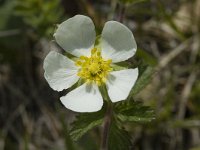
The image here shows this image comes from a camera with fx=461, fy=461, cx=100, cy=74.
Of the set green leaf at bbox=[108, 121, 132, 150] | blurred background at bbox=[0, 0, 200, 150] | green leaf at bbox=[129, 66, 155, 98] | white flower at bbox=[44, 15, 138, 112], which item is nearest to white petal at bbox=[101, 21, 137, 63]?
white flower at bbox=[44, 15, 138, 112]

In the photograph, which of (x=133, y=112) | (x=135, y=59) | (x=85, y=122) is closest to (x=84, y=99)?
(x=85, y=122)

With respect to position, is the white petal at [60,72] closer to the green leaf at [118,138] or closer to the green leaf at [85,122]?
the green leaf at [85,122]

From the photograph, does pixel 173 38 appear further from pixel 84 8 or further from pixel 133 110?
pixel 133 110

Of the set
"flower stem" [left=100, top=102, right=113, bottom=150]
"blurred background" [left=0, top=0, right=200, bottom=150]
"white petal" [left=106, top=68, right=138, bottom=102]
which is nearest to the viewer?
"white petal" [left=106, top=68, right=138, bottom=102]

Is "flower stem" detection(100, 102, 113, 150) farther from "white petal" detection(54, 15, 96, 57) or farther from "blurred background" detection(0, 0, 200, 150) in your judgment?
"blurred background" detection(0, 0, 200, 150)

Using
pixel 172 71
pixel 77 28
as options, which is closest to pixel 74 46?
pixel 77 28

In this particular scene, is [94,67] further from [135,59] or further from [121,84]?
[135,59]
